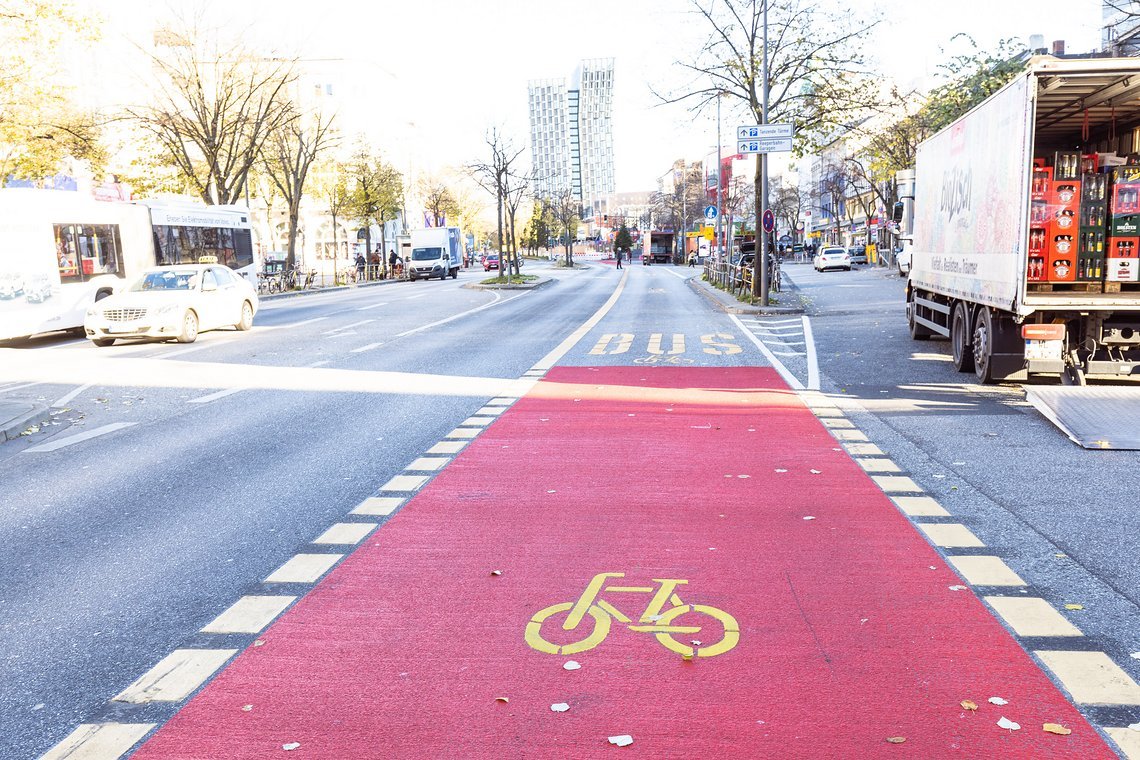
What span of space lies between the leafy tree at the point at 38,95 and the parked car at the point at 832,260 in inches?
1579

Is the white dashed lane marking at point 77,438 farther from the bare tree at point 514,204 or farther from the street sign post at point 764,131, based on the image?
the bare tree at point 514,204

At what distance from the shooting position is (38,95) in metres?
29.0

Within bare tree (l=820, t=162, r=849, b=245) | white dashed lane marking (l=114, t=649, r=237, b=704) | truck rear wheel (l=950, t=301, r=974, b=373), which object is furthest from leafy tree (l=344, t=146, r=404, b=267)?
white dashed lane marking (l=114, t=649, r=237, b=704)

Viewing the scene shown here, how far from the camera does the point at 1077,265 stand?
34.7 feet

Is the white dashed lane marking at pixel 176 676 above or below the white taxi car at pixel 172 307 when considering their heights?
below

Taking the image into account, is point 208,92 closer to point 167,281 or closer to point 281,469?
point 167,281

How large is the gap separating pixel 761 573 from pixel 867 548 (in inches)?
29.2

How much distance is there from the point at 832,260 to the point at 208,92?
35858 mm

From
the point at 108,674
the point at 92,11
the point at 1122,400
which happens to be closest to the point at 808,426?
the point at 1122,400

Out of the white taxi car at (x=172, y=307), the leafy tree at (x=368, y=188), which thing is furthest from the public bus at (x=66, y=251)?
the leafy tree at (x=368, y=188)

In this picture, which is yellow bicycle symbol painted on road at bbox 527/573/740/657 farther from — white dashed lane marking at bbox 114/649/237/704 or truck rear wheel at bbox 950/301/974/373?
truck rear wheel at bbox 950/301/974/373

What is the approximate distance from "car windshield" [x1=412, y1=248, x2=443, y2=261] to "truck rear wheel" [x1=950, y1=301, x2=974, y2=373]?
52.4m

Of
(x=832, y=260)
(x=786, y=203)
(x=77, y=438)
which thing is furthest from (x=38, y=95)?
(x=786, y=203)

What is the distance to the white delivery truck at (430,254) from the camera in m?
62.6
